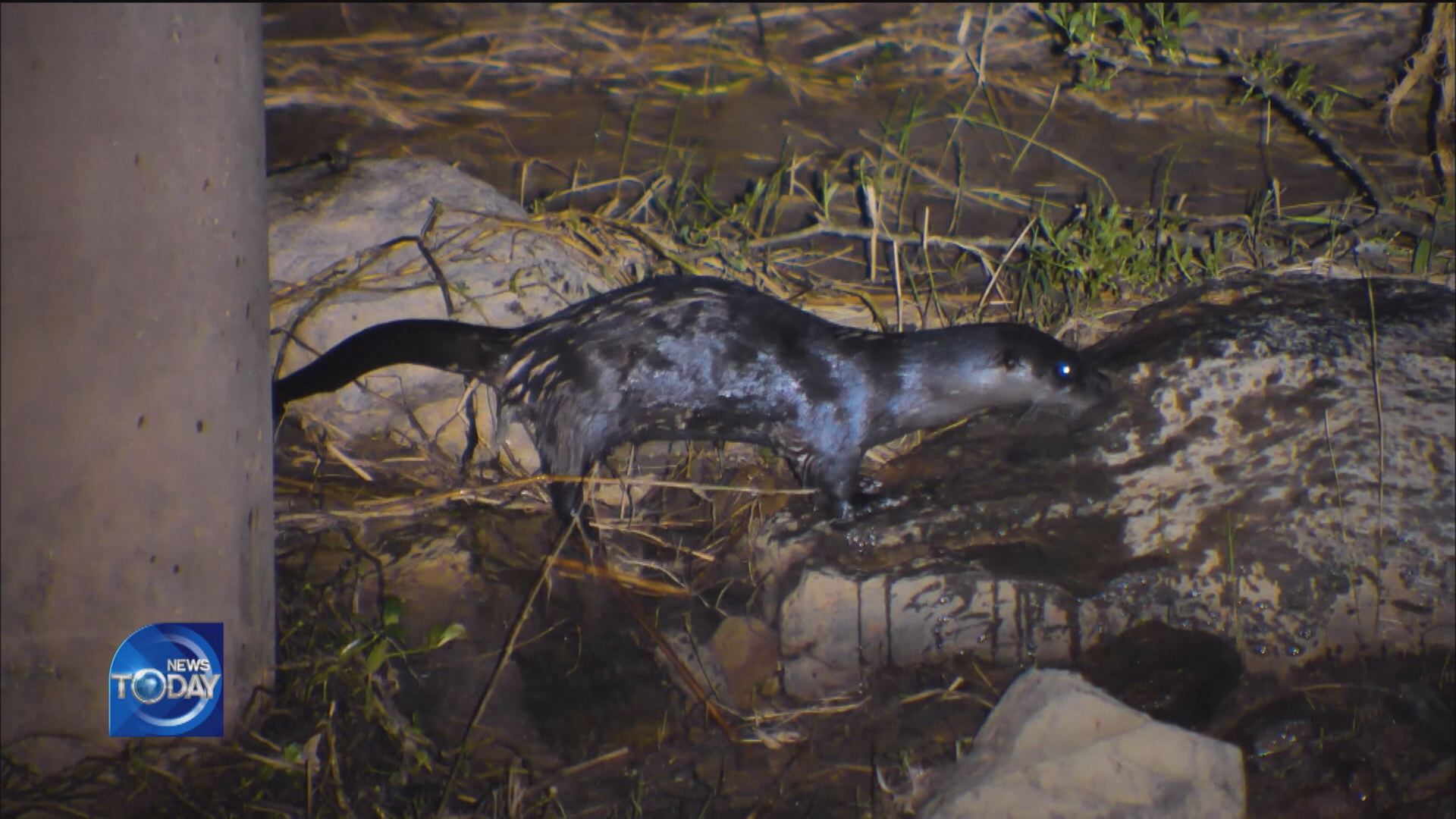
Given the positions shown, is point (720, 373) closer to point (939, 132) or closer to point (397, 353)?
point (397, 353)

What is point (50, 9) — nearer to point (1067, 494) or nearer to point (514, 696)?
point (514, 696)

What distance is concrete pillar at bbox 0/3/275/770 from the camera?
1.32 metres

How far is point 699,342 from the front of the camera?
2.43 meters

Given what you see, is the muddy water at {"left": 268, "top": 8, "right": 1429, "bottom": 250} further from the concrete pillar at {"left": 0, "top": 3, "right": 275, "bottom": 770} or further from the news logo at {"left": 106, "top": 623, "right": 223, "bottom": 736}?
the news logo at {"left": 106, "top": 623, "right": 223, "bottom": 736}

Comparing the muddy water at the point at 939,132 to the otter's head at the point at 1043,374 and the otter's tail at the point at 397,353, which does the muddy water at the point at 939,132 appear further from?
the otter's tail at the point at 397,353

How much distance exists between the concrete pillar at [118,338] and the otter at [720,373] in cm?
84

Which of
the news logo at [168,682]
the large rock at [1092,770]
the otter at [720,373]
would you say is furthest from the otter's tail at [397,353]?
the large rock at [1092,770]

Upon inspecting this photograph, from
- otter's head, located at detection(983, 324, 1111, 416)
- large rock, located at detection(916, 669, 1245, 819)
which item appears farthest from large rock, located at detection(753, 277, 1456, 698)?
large rock, located at detection(916, 669, 1245, 819)

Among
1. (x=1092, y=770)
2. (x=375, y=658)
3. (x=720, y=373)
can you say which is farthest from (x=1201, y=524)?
(x=375, y=658)

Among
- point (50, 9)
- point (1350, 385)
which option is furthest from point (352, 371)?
point (1350, 385)

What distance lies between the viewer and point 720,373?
246 cm

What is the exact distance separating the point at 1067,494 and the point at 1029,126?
5.76 feet

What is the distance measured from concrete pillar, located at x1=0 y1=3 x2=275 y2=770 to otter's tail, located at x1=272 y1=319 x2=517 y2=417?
27.7 inches

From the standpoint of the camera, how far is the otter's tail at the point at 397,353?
2.33 m
